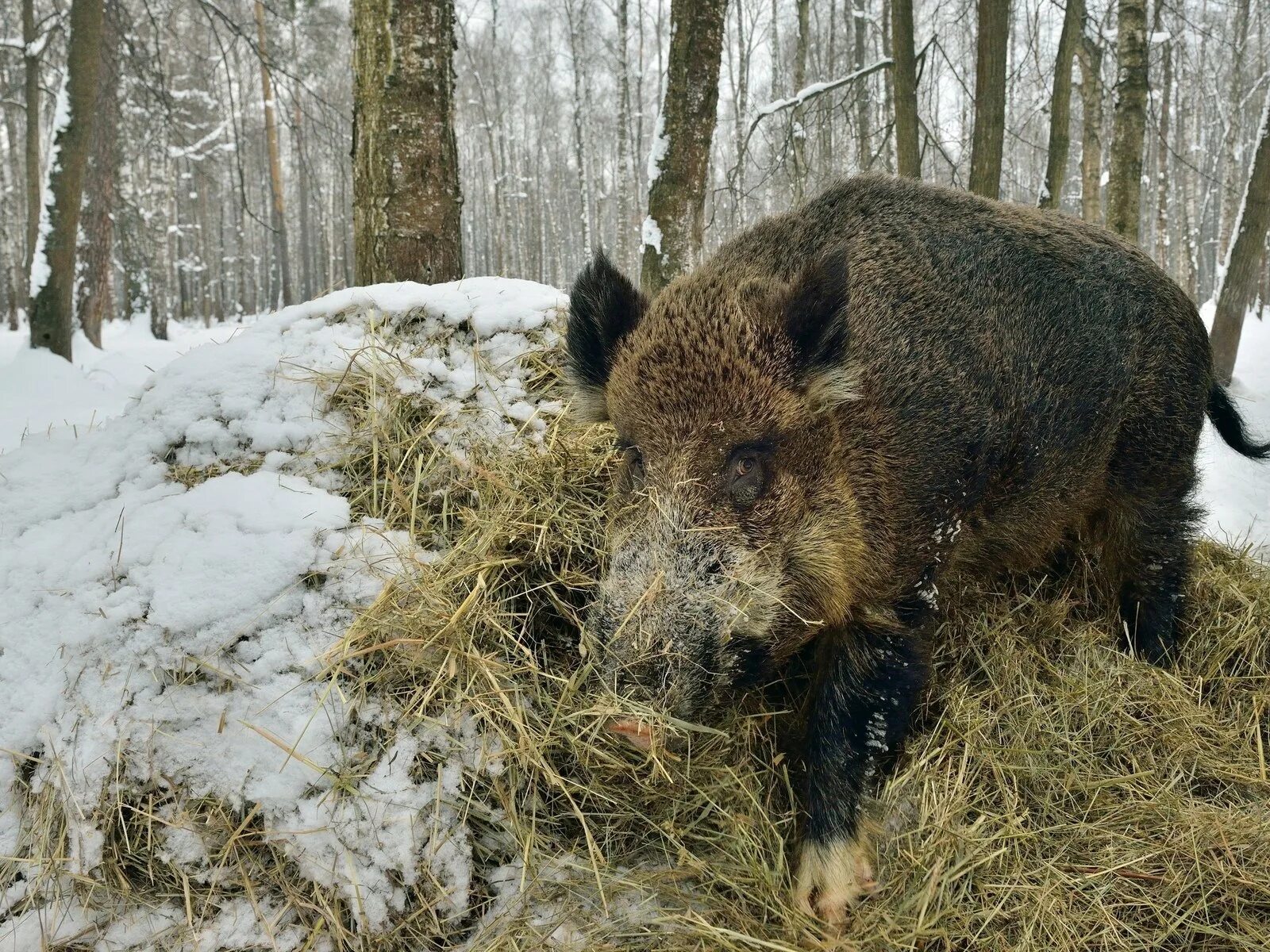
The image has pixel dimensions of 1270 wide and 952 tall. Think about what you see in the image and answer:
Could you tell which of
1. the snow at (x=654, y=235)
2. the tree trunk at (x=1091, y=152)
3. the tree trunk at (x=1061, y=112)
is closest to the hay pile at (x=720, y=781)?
the snow at (x=654, y=235)

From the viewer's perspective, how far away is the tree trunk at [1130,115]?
7.95m

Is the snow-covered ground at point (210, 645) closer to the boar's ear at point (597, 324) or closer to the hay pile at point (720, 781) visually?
the hay pile at point (720, 781)

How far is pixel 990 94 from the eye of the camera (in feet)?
20.3

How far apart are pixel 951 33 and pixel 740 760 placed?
1290 inches

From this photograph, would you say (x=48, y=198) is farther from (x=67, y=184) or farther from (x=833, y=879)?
(x=833, y=879)

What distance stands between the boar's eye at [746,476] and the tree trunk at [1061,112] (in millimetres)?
6660

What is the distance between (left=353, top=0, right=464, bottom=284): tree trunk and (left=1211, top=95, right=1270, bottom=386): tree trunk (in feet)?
23.1

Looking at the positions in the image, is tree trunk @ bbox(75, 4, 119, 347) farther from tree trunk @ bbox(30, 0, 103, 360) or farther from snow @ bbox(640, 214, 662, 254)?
snow @ bbox(640, 214, 662, 254)

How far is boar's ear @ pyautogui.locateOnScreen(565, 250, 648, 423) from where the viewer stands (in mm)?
2613

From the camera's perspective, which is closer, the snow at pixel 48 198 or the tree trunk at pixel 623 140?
the snow at pixel 48 198

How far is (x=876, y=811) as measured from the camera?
2484 millimetres

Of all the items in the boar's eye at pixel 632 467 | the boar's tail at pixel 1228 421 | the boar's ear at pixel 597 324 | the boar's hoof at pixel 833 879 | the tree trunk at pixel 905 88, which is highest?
the tree trunk at pixel 905 88

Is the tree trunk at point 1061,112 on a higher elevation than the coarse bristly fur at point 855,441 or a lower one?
higher

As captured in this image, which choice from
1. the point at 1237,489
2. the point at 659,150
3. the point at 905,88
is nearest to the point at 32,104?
the point at 659,150
